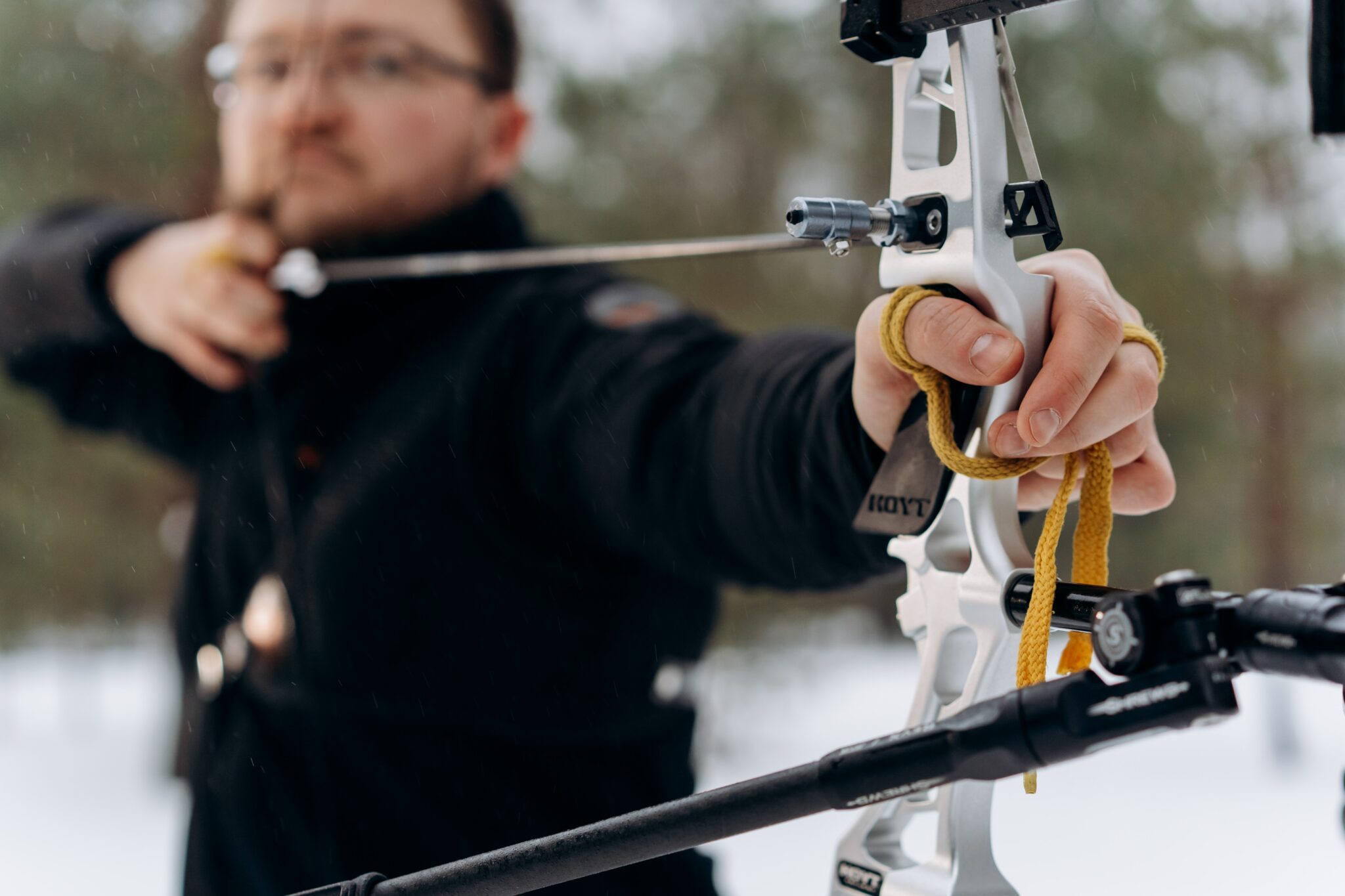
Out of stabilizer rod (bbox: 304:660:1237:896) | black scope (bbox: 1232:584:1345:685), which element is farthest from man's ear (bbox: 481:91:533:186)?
black scope (bbox: 1232:584:1345:685)

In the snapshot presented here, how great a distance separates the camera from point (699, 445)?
0.67m

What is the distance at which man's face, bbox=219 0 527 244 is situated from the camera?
102 cm

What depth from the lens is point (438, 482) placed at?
88cm

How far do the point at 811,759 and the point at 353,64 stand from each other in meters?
1.82

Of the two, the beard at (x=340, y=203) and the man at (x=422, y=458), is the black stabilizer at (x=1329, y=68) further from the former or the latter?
the beard at (x=340, y=203)

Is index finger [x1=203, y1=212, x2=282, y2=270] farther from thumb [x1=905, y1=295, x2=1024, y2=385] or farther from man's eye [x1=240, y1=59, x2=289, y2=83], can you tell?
thumb [x1=905, y1=295, x2=1024, y2=385]

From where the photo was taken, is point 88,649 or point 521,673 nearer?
point 521,673

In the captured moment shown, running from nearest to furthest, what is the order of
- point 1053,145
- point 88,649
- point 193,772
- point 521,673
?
point 521,673 < point 193,772 < point 1053,145 < point 88,649

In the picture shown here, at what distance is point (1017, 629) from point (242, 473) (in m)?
0.81

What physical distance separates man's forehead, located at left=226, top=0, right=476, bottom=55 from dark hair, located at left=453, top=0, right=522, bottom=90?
0.04 feet

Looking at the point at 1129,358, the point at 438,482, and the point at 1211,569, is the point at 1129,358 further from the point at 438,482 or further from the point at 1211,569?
the point at 1211,569

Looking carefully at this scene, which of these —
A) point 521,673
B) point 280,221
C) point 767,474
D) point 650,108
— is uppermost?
point 650,108

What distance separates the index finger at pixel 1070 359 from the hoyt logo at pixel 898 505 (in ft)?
0.19

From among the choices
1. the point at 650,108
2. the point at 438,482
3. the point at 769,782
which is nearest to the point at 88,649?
the point at 650,108
